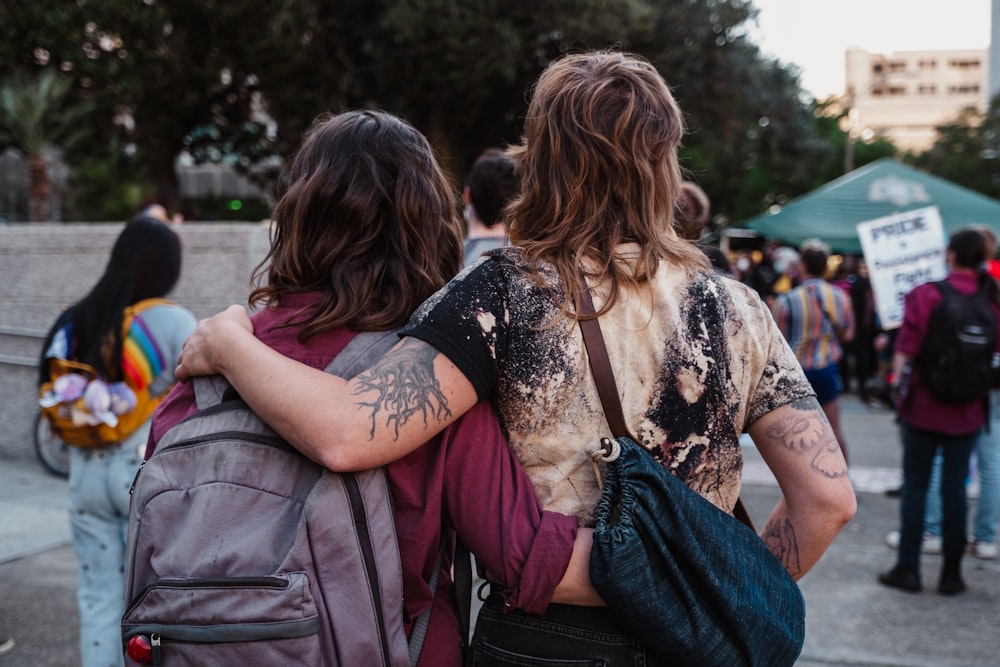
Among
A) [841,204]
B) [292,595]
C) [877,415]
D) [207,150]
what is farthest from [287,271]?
[207,150]

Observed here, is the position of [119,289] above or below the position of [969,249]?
above

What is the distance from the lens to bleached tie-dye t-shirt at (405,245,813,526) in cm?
159

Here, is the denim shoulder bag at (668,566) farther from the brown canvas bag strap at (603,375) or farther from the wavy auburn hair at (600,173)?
the wavy auburn hair at (600,173)

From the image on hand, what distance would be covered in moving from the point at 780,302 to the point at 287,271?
17.9 ft

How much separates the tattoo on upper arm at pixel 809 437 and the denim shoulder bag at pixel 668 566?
230 mm

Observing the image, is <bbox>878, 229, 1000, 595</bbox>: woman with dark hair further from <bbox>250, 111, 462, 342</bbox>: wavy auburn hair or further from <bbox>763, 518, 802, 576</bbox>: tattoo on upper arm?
<bbox>250, 111, 462, 342</bbox>: wavy auburn hair

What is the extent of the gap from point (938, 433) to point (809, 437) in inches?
142

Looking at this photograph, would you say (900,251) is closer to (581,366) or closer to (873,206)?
(873,206)

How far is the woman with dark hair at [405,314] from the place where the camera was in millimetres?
1579

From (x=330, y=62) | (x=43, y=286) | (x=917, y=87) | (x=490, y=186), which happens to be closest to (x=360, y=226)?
(x=490, y=186)

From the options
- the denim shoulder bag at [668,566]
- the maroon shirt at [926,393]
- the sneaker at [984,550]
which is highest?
the denim shoulder bag at [668,566]

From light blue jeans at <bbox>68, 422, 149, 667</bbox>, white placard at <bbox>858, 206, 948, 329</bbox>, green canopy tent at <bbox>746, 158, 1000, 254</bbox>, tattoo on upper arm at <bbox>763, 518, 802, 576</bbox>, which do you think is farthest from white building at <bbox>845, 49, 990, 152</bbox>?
tattoo on upper arm at <bbox>763, 518, 802, 576</bbox>

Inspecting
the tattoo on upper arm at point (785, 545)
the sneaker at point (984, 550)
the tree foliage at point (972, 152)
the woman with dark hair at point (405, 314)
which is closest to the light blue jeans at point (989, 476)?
the sneaker at point (984, 550)

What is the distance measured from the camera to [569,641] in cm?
161
